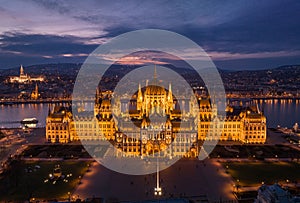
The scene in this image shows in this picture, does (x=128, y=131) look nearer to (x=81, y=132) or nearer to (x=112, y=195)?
(x=81, y=132)

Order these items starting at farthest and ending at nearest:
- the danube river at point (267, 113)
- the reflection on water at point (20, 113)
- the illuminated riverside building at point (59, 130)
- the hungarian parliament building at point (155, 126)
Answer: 1. the reflection on water at point (20, 113)
2. the danube river at point (267, 113)
3. the illuminated riverside building at point (59, 130)
4. the hungarian parliament building at point (155, 126)

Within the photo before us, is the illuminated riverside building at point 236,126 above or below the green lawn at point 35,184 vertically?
above

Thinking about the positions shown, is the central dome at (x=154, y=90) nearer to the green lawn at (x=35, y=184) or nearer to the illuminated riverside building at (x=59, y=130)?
the illuminated riverside building at (x=59, y=130)

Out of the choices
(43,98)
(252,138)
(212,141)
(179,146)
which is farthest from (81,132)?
(43,98)

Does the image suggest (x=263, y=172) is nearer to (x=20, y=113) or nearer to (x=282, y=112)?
(x=282, y=112)

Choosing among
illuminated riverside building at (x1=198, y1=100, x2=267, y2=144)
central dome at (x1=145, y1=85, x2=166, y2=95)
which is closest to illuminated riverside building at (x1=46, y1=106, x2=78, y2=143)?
central dome at (x1=145, y1=85, x2=166, y2=95)

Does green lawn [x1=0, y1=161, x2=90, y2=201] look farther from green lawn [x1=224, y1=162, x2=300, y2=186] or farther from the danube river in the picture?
the danube river

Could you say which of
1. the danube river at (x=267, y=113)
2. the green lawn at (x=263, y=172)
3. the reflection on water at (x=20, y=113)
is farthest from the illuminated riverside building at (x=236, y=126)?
the reflection on water at (x=20, y=113)
